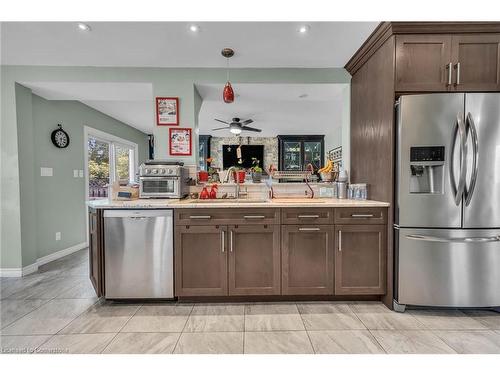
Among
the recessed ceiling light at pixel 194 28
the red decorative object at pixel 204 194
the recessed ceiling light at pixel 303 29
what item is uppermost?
the recessed ceiling light at pixel 194 28

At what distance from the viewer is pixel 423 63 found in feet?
6.73

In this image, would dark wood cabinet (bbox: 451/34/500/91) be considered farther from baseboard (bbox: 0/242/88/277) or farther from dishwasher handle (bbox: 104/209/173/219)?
baseboard (bbox: 0/242/88/277)

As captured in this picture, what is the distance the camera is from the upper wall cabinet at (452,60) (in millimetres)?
2020

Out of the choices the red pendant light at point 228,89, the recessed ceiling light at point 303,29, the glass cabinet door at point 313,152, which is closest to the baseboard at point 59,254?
the red pendant light at point 228,89

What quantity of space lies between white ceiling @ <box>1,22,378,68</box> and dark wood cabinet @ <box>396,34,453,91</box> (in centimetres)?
39

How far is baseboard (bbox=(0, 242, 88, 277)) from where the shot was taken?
285 cm

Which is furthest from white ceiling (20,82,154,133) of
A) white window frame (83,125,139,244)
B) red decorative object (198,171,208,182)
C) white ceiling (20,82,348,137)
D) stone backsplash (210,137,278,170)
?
stone backsplash (210,137,278,170)

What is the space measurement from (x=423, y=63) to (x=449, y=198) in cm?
118

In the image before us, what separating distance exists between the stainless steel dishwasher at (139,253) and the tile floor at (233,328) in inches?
7.6

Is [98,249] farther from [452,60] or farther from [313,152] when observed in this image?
[313,152]

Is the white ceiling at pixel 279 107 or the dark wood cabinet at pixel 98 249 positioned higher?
the white ceiling at pixel 279 107

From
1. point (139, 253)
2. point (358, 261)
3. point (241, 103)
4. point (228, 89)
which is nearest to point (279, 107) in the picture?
point (241, 103)

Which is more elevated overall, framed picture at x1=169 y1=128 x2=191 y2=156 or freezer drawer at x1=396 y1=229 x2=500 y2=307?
framed picture at x1=169 y1=128 x2=191 y2=156

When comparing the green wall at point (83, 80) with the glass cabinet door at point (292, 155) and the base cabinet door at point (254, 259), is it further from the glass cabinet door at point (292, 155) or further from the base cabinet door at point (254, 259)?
the glass cabinet door at point (292, 155)
